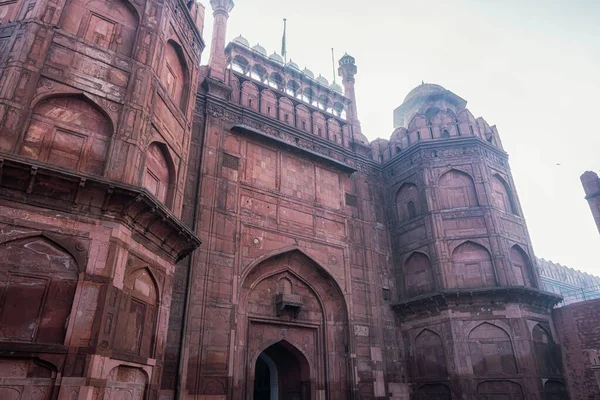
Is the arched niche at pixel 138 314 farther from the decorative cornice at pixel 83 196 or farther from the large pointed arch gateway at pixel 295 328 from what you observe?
the large pointed arch gateway at pixel 295 328

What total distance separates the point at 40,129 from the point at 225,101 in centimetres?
729

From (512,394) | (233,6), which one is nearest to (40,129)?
(233,6)

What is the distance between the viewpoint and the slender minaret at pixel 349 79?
18.9 metres

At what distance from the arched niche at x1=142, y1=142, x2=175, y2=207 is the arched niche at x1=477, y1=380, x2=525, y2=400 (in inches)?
430

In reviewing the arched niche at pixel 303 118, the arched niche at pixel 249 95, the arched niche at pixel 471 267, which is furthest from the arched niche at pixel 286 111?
the arched niche at pixel 471 267

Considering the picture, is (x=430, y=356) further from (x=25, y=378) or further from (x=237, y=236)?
(x=25, y=378)

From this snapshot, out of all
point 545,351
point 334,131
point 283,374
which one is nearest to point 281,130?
point 334,131

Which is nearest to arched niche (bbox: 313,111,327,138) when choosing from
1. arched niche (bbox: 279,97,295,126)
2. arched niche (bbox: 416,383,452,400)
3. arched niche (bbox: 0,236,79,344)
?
arched niche (bbox: 279,97,295,126)

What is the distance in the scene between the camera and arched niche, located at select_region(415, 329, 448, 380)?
13.9 m

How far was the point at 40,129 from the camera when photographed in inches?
305

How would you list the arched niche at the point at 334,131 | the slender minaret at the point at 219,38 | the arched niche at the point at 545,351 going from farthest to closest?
the arched niche at the point at 334,131, the slender minaret at the point at 219,38, the arched niche at the point at 545,351

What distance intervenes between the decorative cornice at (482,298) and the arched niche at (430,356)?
0.84 m

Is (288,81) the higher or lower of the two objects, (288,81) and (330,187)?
the higher

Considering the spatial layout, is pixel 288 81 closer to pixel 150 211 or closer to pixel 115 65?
pixel 115 65
